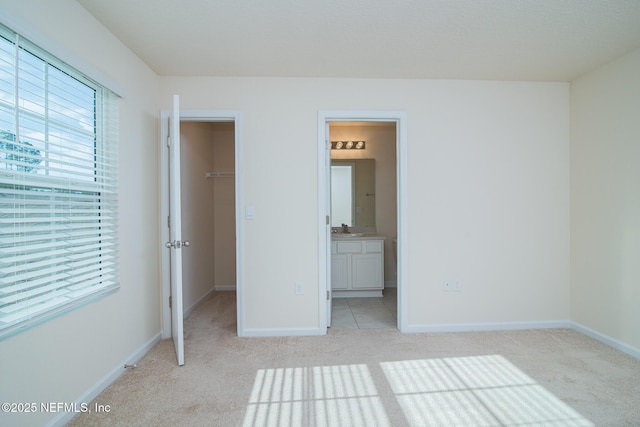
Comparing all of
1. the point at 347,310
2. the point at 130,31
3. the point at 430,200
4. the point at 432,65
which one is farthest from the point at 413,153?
the point at 130,31

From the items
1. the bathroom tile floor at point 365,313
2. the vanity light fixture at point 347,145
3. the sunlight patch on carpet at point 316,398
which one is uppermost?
the vanity light fixture at point 347,145

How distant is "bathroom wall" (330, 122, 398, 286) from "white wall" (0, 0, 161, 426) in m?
2.82

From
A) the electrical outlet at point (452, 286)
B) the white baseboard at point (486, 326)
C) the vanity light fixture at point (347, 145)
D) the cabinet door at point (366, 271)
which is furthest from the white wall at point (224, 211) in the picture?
the electrical outlet at point (452, 286)

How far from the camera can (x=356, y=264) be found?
14.3 ft

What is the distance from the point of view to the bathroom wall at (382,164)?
4910 millimetres

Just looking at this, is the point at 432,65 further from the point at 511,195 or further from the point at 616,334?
the point at 616,334

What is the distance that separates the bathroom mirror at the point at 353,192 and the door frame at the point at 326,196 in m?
1.74

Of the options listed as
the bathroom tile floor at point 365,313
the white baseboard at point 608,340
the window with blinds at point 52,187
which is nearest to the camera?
the window with blinds at point 52,187

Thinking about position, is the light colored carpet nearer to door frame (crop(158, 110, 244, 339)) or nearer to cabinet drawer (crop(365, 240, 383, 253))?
door frame (crop(158, 110, 244, 339))

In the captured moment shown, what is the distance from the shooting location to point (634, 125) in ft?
8.36

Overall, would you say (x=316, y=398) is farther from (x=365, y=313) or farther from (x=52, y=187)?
(x=52, y=187)

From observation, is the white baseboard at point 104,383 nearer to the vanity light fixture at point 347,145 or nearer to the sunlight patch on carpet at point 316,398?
the sunlight patch on carpet at point 316,398

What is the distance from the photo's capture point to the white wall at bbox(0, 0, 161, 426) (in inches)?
61.2

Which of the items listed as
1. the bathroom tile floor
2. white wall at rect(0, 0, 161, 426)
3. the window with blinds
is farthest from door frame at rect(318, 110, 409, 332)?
the window with blinds
